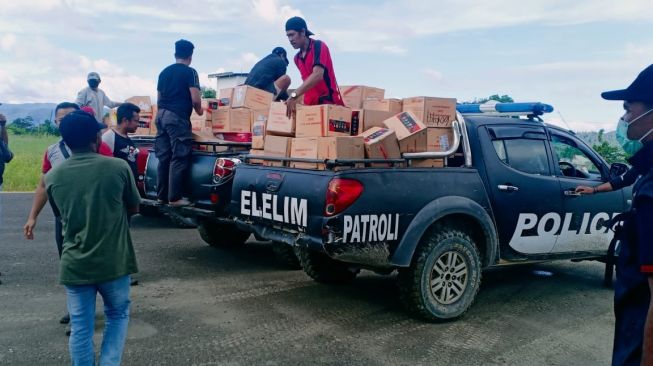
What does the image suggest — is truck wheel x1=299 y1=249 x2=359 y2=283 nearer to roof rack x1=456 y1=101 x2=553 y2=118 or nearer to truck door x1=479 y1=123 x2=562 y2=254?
truck door x1=479 y1=123 x2=562 y2=254

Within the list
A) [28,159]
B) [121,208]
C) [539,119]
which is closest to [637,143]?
[121,208]

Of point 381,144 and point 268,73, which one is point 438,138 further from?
point 268,73

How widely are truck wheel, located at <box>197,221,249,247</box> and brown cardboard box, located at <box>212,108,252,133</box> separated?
1314 millimetres

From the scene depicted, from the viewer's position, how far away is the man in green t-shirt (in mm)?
3211

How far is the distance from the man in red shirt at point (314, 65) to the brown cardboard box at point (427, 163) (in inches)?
61.3

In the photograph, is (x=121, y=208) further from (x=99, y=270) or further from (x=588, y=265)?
(x=588, y=265)

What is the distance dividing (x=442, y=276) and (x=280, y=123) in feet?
7.00

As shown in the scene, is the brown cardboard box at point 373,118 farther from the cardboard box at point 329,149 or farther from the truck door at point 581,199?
the truck door at point 581,199

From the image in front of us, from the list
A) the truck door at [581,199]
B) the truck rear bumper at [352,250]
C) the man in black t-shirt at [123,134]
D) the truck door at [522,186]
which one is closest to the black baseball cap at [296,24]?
the man in black t-shirt at [123,134]

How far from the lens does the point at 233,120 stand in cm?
714

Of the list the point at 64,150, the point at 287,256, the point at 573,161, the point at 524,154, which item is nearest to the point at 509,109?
the point at 524,154

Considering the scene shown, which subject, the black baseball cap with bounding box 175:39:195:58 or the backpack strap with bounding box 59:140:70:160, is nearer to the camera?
the backpack strap with bounding box 59:140:70:160

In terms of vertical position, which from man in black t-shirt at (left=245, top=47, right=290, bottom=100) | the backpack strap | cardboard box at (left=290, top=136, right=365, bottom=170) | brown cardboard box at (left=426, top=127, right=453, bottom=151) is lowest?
the backpack strap

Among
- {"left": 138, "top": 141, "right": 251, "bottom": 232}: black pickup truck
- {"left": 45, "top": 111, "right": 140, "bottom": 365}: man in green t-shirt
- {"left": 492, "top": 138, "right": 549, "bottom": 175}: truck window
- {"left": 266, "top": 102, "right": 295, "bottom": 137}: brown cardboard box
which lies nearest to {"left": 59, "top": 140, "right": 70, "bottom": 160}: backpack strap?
{"left": 45, "top": 111, "right": 140, "bottom": 365}: man in green t-shirt
